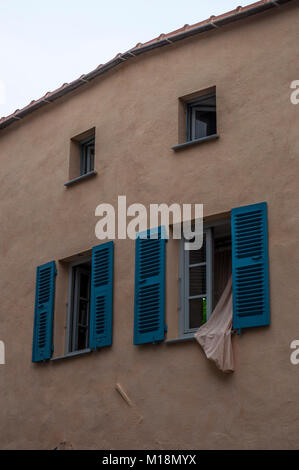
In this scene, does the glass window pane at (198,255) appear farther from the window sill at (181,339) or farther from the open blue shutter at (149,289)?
the window sill at (181,339)

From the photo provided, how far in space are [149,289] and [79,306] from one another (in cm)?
196

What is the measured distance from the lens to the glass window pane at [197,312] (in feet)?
37.2

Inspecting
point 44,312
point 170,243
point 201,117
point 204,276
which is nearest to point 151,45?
point 201,117

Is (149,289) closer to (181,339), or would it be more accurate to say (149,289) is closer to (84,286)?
(181,339)

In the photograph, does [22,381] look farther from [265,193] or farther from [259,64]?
[259,64]

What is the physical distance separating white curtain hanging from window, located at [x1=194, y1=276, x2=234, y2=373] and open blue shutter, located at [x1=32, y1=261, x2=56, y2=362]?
3047 mm

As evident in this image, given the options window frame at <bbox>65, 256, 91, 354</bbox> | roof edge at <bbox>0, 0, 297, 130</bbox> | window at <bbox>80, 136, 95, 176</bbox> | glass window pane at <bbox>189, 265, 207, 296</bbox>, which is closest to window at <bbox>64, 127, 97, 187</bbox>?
window at <bbox>80, 136, 95, 176</bbox>

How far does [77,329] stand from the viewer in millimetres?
13281

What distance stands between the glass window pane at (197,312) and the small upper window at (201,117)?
240cm

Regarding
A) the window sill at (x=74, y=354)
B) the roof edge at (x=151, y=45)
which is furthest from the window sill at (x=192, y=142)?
the window sill at (x=74, y=354)

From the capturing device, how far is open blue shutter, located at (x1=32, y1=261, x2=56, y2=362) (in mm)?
13141

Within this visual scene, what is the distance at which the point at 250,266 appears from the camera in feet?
35.2
